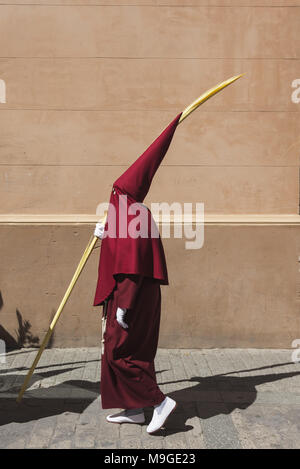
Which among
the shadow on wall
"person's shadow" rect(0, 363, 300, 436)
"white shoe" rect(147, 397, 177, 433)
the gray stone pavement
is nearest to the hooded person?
"white shoe" rect(147, 397, 177, 433)

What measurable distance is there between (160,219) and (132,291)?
7.20ft

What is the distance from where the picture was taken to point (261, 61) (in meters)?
6.57

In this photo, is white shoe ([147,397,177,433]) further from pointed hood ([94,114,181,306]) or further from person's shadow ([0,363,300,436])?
pointed hood ([94,114,181,306])

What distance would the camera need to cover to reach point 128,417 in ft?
15.5

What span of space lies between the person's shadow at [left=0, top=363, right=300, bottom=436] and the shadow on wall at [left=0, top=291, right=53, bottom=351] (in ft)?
2.74

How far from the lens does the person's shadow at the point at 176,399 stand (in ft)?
15.8

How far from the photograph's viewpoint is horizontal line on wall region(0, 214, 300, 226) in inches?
255

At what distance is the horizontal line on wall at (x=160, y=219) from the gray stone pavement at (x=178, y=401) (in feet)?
4.71

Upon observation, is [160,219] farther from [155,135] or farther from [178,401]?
[178,401]

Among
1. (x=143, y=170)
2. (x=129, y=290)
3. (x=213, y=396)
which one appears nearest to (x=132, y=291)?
(x=129, y=290)

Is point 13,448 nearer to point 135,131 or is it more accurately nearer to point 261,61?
point 135,131

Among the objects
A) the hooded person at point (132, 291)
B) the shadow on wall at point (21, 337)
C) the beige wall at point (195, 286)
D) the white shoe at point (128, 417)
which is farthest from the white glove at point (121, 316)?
the shadow on wall at point (21, 337)

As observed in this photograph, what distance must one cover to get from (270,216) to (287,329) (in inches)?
51.0
